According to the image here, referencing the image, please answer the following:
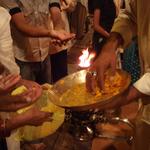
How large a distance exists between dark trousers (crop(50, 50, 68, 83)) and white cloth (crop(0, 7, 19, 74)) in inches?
35.3

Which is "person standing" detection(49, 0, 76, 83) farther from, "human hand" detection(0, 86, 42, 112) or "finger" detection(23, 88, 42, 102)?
"human hand" detection(0, 86, 42, 112)

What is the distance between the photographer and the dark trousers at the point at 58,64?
3148 millimetres

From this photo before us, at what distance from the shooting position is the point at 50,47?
9.83 feet

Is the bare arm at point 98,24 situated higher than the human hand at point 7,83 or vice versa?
the human hand at point 7,83

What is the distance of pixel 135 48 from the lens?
2812 millimetres

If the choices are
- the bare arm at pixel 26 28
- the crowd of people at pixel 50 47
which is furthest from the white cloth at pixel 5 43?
the bare arm at pixel 26 28

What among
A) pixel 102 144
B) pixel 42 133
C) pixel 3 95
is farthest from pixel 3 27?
pixel 102 144

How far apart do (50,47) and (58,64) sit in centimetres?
26

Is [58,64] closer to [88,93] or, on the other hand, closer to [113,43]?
[113,43]

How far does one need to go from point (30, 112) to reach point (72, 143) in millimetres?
491

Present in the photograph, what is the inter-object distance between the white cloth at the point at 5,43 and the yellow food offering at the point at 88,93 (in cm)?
73

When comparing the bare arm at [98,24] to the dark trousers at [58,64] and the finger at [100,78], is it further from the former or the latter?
the finger at [100,78]

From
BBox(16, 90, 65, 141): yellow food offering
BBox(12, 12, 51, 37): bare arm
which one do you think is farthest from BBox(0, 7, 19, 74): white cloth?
BBox(16, 90, 65, 141): yellow food offering

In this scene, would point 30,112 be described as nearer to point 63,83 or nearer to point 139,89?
point 63,83
